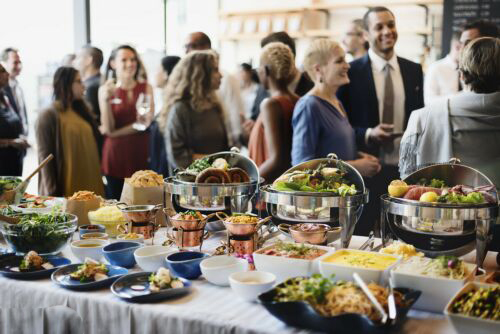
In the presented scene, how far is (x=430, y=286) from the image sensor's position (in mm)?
1367

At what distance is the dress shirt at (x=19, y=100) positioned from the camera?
470cm

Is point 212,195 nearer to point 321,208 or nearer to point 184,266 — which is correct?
point 321,208

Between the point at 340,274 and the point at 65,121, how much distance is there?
112 inches

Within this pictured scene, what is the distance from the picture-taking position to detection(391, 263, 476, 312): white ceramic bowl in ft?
4.44

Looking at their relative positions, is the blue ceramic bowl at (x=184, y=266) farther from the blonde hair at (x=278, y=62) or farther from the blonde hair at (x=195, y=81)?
the blonde hair at (x=195, y=81)

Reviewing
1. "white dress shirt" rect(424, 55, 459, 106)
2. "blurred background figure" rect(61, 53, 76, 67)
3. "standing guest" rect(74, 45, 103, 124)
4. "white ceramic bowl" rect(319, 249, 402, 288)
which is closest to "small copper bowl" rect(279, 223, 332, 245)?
"white ceramic bowl" rect(319, 249, 402, 288)

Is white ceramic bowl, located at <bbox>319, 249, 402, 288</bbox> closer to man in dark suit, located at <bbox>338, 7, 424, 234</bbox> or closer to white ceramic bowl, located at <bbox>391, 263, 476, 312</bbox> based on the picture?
white ceramic bowl, located at <bbox>391, 263, 476, 312</bbox>

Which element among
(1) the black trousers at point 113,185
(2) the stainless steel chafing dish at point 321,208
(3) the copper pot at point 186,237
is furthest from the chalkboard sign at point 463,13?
(3) the copper pot at point 186,237

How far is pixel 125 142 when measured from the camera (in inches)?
172

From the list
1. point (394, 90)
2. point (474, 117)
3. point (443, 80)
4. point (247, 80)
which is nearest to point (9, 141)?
point (247, 80)

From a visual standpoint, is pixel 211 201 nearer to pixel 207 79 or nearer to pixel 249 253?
pixel 249 253

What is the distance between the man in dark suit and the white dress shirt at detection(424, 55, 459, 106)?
0.68 m

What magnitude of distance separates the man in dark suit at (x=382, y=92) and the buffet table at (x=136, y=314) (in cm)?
220

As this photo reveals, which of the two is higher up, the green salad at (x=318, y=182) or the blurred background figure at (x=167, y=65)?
the blurred background figure at (x=167, y=65)
